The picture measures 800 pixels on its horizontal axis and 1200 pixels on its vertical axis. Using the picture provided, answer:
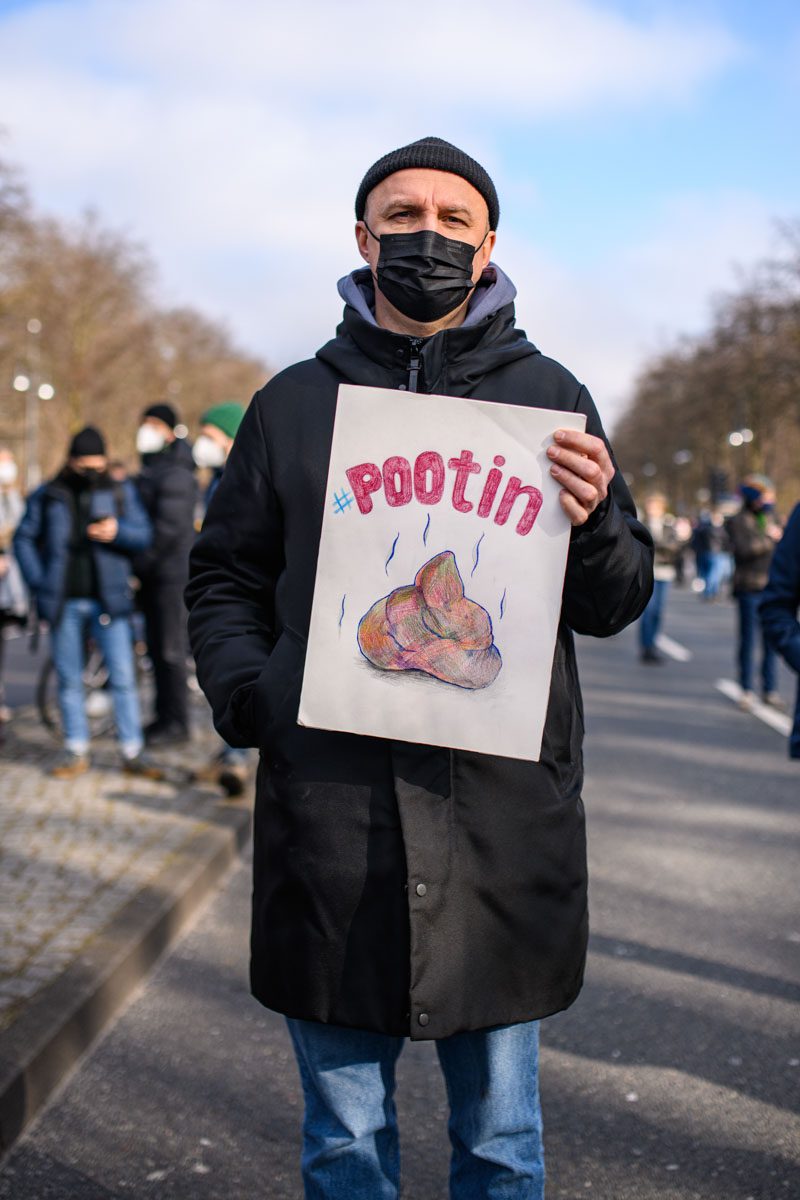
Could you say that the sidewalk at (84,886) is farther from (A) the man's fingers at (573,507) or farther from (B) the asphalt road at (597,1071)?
(A) the man's fingers at (573,507)

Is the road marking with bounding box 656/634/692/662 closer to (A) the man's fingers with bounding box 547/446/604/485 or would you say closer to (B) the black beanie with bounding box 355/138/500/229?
(B) the black beanie with bounding box 355/138/500/229

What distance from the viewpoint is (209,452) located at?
8.15m

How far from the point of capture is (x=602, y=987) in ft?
16.2

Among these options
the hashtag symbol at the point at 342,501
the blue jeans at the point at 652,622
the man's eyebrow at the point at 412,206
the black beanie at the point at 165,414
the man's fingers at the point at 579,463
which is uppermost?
the black beanie at the point at 165,414

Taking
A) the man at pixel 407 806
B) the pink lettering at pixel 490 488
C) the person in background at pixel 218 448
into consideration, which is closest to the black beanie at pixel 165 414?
the person in background at pixel 218 448

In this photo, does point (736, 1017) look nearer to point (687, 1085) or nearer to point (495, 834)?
point (687, 1085)

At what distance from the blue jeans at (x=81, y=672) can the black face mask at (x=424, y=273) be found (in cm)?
586

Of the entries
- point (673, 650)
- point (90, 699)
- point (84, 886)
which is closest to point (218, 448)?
point (90, 699)

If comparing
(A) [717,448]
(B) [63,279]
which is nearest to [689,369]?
(A) [717,448]

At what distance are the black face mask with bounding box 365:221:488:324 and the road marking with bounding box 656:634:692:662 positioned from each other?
1505 cm

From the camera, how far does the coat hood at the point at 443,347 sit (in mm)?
2324

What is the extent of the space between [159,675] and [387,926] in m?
6.83

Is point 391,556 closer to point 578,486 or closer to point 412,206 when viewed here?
point 578,486

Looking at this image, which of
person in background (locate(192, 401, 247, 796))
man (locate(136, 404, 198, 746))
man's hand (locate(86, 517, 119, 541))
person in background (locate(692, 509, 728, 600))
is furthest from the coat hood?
person in background (locate(692, 509, 728, 600))
